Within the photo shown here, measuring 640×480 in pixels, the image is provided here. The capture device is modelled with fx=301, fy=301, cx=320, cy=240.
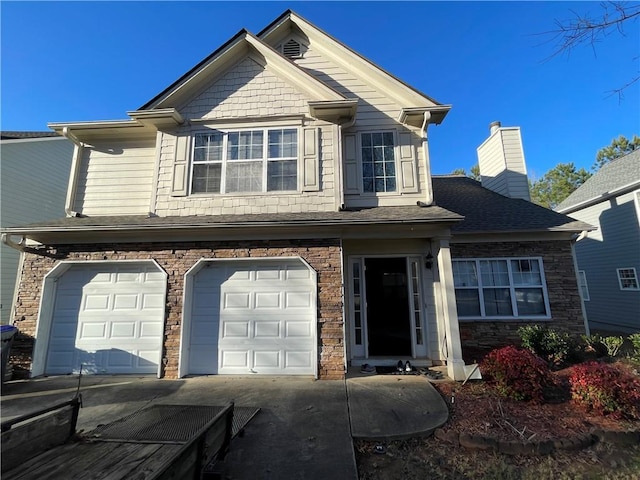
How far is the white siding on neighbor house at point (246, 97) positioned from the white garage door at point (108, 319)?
425cm

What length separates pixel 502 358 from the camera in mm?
5129

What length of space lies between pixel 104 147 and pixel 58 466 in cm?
821

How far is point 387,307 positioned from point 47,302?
25.7ft

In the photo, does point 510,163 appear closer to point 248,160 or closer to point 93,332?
point 248,160

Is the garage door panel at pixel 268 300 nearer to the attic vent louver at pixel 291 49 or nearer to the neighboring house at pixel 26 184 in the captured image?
the attic vent louver at pixel 291 49

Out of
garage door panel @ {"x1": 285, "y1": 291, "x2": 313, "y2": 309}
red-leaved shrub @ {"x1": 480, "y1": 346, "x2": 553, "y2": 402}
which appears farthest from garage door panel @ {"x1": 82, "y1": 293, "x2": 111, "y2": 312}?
red-leaved shrub @ {"x1": 480, "y1": 346, "x2": 553, "y2": 402}

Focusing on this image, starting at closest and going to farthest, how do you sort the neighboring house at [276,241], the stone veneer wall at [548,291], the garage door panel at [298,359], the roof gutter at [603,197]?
1. the garage door panel at [298,359]
2. the neighboring house at [276,241]
3. the stone veneer wall at [548,291]
4. the roof gutter at [603,197]

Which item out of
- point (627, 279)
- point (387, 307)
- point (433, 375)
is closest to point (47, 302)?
point (387, 307)

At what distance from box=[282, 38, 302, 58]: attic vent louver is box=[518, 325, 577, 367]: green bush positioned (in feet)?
31.3

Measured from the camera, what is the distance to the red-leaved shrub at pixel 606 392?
4.27m

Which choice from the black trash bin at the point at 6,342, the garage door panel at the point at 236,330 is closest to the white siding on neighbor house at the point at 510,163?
the garage door panel at the point at 236,330

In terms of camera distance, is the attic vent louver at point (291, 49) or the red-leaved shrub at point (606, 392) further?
the attic vent louver at point (291, 49)

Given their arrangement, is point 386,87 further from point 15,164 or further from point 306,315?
point 15,164

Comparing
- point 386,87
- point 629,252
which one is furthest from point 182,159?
point 629,252
